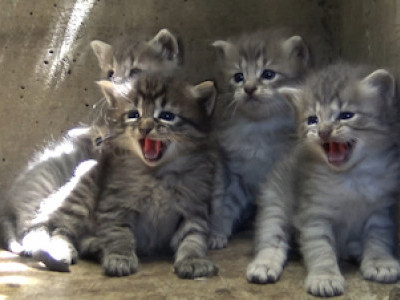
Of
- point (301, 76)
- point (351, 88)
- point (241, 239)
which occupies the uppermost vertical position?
point (301, 76)

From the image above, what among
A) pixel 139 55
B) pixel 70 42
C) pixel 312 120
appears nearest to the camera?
pixel 312 120

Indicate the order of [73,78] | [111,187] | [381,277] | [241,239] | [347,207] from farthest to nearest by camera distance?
[73,78]
[241,239]
[111,187]
[347,207]
[381,277]

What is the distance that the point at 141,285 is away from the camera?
2.76 m

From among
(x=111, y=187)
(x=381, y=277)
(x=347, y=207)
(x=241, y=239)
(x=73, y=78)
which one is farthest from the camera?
(x=73, y=78)

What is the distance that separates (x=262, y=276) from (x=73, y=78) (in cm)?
187

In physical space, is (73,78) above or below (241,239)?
above

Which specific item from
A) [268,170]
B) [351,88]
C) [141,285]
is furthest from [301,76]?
[141,285]

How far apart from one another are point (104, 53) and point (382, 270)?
192 centimetres

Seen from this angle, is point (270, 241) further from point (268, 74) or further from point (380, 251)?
point (268, 74)

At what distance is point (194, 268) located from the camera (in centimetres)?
284

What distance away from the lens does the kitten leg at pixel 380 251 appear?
2709 mm

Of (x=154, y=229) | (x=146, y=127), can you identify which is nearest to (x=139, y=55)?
(x=146, y=127)

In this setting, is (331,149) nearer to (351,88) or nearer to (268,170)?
(351,88)

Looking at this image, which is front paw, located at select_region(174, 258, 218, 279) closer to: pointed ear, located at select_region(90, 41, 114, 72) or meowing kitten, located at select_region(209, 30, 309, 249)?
meowing kitten, located at select_region(209, 30, 309, 249)
